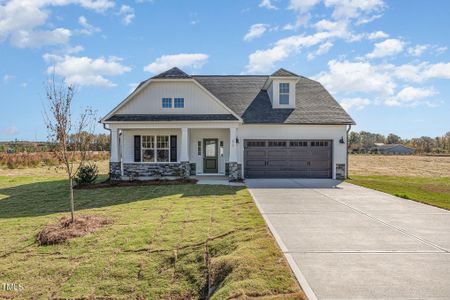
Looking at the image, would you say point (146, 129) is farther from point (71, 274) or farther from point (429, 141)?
point (429, 141)

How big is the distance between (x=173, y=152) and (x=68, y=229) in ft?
36.4

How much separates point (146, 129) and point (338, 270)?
15.2 metres

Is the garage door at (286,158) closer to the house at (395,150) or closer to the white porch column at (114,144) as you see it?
the white porch column at (114,144)

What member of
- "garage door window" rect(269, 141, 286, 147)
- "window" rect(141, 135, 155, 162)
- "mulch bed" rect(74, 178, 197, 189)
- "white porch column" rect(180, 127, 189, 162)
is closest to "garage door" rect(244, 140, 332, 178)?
"garage door window" rect(269, 141, 286, 147)

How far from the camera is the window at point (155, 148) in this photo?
18656 mm

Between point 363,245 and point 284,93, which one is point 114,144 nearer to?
point 284,93

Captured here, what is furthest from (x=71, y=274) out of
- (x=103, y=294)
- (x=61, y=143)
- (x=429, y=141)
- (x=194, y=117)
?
(x=429, y=141)

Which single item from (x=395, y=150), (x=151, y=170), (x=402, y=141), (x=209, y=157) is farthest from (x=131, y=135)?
(x=402, y=141)

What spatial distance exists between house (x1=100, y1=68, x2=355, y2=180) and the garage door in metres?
0.06

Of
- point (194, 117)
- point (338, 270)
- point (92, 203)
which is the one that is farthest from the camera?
point (194, 117)

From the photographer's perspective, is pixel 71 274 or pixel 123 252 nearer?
pixel 71 274

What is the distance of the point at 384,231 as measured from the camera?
7410 mm

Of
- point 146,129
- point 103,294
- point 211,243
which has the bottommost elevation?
point 103,294

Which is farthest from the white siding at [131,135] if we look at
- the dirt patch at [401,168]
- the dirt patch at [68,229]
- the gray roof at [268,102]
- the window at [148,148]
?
the dirt patch at [401,168]
